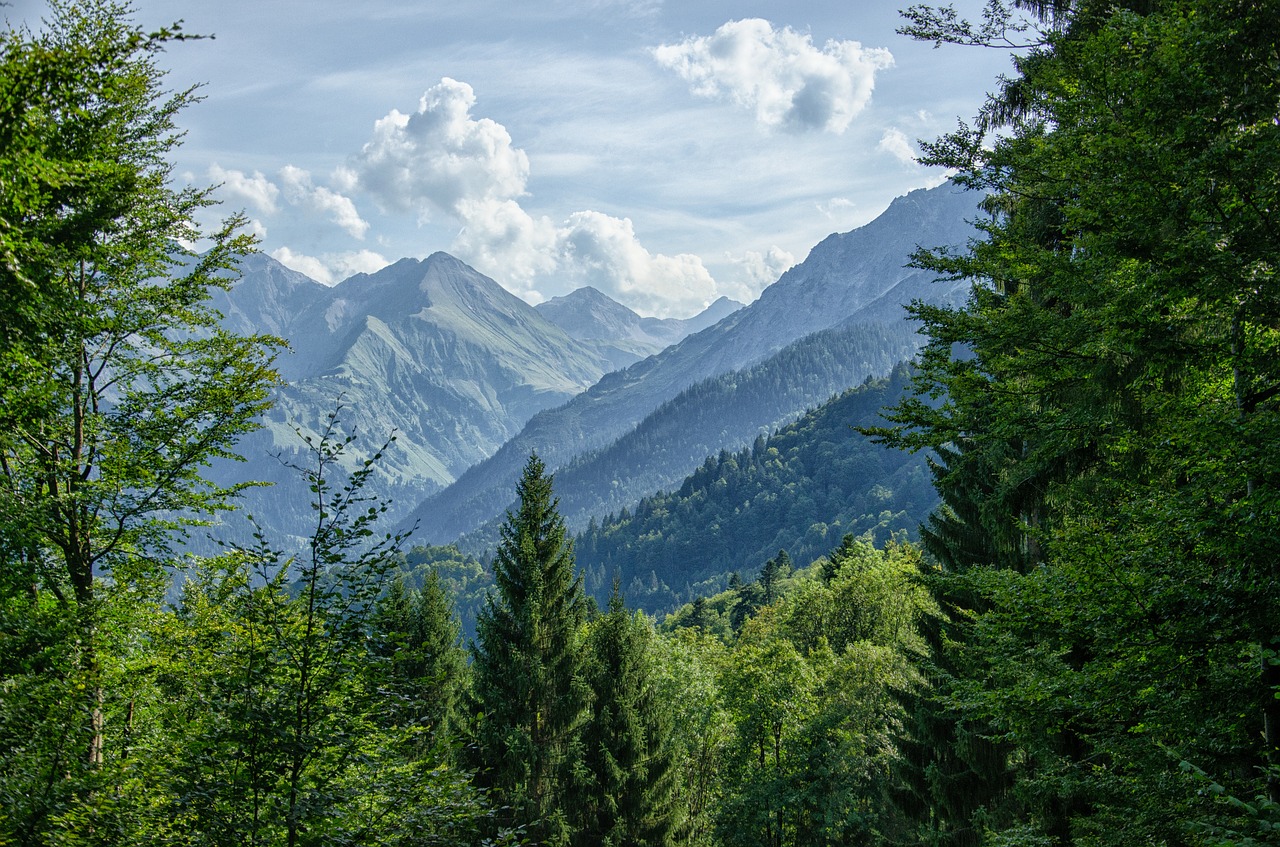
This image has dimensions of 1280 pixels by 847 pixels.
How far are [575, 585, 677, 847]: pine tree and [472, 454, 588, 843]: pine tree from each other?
2.82 feet

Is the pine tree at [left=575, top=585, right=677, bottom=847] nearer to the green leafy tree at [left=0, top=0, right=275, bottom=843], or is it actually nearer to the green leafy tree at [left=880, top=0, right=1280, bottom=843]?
the green leafy tree at [left=0, top=0, right=275, bottom=843]

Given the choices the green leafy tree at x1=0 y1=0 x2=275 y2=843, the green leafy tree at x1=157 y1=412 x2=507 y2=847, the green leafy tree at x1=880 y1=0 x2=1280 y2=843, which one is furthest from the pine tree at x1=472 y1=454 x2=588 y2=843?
the green leafy tree at x1=880 y1=0 x2=1280 y2=843

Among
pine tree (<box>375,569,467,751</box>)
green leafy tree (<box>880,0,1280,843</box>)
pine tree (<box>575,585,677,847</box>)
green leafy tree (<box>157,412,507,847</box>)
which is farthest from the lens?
pine tree (<box>575,585,677,847</box>)

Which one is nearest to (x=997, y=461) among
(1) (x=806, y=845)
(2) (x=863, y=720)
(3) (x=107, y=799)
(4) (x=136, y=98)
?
(3) (x=107, y=799)

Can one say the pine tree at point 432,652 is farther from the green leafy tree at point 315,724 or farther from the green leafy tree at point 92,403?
the green leafy tree at point 92,403

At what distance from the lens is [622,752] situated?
2573 cm

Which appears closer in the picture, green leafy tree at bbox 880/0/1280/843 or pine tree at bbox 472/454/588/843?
green leafy tree at bbox 880/0/1280/843

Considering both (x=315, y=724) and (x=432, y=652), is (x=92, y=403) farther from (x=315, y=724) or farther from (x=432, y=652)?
(x=432, y=652)

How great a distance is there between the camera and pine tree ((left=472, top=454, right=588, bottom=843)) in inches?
969

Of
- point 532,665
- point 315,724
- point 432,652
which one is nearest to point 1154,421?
point 315,724

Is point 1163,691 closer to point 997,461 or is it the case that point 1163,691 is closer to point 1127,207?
point 1127,207

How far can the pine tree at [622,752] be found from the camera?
25.3 meters

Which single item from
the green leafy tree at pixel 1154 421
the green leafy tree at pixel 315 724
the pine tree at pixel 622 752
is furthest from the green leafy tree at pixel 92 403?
the pine tree at pixel 622 752

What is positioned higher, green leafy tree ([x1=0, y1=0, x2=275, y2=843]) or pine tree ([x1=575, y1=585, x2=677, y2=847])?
green leafy tree ([x1=0, y1=0, x2=275, y2=843])
